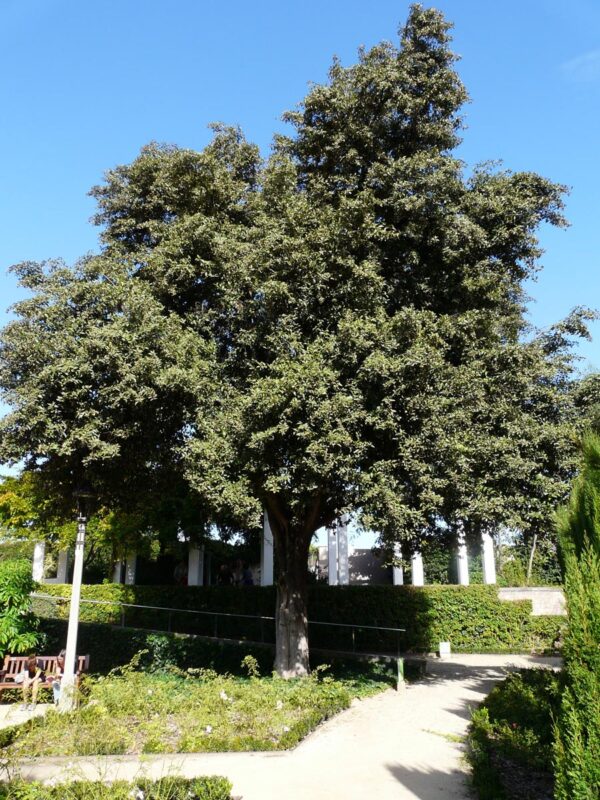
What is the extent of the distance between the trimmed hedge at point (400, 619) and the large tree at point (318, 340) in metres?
4.59

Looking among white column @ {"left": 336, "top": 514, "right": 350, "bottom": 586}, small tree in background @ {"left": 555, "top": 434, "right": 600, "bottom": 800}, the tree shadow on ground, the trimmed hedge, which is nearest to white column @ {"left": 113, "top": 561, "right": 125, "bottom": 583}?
the trimmed hedge

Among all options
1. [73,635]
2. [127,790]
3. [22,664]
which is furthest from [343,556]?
[127,790]

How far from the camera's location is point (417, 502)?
9.74 meters

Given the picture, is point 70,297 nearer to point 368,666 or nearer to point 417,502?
point 417,502

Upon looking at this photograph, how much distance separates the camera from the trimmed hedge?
53.4 feet

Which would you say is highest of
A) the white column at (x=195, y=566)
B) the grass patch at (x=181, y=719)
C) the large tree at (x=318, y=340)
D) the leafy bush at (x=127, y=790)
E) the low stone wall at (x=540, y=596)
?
the large tree at (x=318, y=340)

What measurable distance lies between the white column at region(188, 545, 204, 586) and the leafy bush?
55.5ft

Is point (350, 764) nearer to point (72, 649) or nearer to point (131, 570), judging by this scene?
point (72, 649)

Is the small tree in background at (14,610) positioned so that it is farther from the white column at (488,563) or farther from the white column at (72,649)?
the white column at (488,563)

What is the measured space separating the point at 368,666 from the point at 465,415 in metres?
6.35

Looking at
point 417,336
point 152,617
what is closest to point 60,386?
point 417,336

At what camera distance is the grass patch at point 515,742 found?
5574mm

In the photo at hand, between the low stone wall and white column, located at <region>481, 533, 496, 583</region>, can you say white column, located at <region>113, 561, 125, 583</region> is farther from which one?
the low stone wall

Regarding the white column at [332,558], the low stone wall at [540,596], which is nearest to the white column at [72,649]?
the white column at [332,558]
